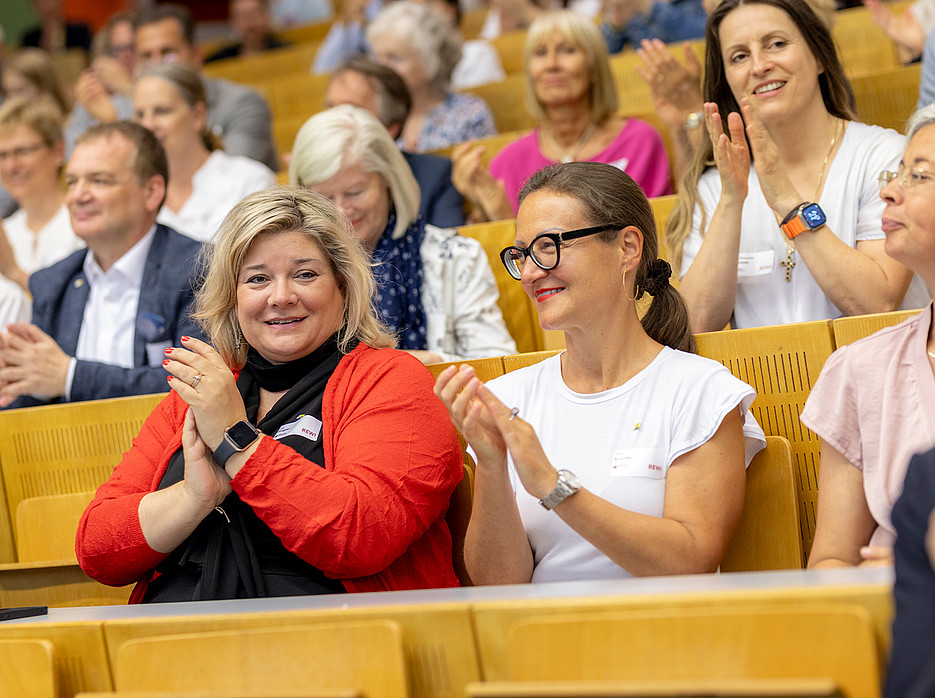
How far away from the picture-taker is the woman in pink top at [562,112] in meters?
3.16

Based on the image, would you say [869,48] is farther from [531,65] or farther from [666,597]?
[666,597]

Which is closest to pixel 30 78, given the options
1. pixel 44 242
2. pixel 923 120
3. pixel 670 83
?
pixel 44 242

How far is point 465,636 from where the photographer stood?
1.21 m

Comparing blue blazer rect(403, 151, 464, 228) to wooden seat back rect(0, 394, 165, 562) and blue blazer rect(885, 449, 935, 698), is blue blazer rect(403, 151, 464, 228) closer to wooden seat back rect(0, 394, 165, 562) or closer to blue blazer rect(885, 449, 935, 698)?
wooden seat back rect(0, 394, 165, 562)

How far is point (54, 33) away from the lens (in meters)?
6.79

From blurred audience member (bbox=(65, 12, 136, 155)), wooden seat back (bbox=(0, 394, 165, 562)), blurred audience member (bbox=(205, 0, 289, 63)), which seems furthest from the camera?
blurred audience member (bbox=(205, 0, 289, 63))

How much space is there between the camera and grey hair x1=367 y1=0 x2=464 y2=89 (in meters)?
3.87

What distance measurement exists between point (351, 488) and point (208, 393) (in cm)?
28

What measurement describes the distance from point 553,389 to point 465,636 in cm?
61

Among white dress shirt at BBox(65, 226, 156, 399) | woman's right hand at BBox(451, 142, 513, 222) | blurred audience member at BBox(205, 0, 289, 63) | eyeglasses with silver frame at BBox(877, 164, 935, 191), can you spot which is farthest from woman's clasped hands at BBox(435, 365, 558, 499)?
blurred audience member at BBox(205, 0, 289, 63)

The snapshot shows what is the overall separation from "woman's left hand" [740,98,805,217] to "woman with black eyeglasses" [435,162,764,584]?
38cm

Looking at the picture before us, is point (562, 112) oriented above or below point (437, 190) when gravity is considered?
above

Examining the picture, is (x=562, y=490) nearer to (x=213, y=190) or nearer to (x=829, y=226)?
(x=829, y=226)

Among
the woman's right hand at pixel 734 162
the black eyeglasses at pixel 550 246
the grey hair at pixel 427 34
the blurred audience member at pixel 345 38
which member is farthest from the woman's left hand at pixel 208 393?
the blurred audience member at pixel 345 38
